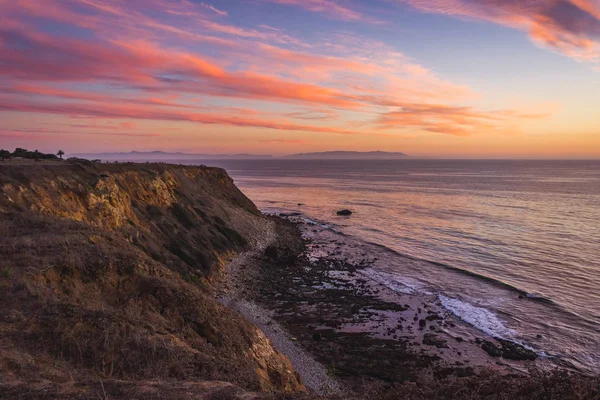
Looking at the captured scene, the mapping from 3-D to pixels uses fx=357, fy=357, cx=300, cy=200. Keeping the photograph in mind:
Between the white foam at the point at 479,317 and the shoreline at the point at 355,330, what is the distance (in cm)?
66

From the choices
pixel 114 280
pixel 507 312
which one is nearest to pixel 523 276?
pixel 507 312

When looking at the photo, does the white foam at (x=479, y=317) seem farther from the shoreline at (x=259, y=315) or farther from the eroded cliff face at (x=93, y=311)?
the eroded cliff face at (x=93, y=311)

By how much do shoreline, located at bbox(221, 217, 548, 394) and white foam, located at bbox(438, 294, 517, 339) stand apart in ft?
2.17

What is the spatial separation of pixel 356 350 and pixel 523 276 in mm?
21432

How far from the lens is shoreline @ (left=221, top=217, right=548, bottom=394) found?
19.0 metres

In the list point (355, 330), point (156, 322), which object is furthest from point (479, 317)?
point (156, 322)

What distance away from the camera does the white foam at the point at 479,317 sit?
76.4ft

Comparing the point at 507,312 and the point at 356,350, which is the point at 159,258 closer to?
the point at 356,350

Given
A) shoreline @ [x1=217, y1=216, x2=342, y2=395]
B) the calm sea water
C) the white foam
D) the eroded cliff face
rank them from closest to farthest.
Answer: the eroded cliff face → shoreline @ [x1=217, y1=216, x2=342, y2=395] → the white foam → the calm sea water

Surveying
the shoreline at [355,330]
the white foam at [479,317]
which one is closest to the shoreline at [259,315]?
the shoreline at [355,330]

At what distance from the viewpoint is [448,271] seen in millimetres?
35062

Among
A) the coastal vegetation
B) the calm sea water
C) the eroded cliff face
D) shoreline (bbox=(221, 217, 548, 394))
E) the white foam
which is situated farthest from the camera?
the calm sea water

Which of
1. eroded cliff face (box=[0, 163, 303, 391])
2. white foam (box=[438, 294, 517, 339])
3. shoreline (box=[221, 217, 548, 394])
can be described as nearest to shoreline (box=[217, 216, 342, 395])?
shoreline (box=[221, 217, 548, 394])

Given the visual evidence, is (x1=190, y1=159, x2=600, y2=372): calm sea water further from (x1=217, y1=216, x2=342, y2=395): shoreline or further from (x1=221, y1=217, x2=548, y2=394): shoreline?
(x1=217, y1=216, x2=342, y2=395): shoreline
